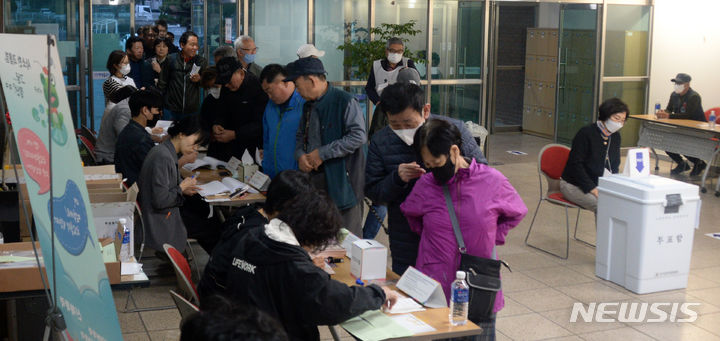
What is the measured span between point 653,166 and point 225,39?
6.53 metres

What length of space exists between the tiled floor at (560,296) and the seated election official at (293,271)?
7.07ft

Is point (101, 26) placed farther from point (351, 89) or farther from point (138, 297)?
point (138, 297)

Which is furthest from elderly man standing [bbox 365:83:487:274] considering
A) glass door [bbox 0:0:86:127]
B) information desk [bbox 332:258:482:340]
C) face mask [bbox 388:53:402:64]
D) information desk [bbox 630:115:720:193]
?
glass door [bbox 0:0:86:127]

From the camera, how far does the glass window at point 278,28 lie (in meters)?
10.9

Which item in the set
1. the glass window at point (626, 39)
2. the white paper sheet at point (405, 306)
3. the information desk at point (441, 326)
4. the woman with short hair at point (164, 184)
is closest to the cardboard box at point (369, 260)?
the white paper sheet at point (405, 306)

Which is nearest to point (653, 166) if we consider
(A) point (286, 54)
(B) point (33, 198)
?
(A) point (286, 54)

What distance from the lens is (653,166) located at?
39.3ft

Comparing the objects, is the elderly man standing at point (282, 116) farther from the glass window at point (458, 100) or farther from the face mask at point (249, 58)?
the glass window at point (458, 100)

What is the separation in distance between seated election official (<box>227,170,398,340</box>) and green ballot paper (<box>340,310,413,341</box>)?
14 cm

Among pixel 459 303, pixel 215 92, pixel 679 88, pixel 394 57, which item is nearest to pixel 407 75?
pixel 394 57

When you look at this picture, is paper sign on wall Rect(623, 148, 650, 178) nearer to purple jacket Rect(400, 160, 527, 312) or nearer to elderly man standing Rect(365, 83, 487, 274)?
elderly man standing Rect(365, 83, 487, 274)

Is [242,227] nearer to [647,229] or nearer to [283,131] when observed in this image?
[283,131]

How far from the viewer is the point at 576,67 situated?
42.1ft

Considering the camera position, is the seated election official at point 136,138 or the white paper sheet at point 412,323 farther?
the seated election official at point 136,138
